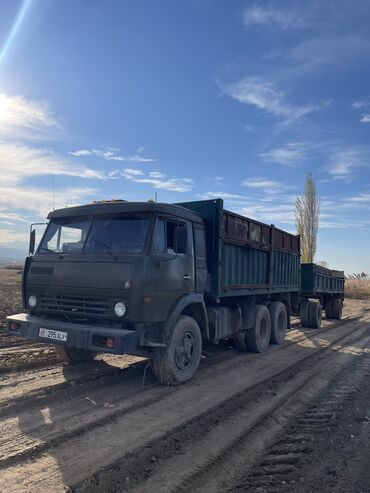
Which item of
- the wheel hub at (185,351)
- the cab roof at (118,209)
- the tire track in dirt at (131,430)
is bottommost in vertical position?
the tire track in dirt at (131,430)

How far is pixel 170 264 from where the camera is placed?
6.36 m

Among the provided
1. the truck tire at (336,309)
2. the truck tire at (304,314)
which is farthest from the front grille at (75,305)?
the truck tire at (336,309)

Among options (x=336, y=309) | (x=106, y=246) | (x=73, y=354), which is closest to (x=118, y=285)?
(x=106, y=246)

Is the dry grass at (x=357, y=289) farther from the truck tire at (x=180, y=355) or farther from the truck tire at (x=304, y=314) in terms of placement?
the truck tire at (x=180, y=355)

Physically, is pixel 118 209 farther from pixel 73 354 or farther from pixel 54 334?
pixel 73 354

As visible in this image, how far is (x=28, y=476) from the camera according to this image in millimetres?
3564

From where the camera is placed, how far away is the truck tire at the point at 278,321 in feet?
35.7

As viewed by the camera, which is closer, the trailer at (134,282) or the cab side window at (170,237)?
the trailer at (134,282)

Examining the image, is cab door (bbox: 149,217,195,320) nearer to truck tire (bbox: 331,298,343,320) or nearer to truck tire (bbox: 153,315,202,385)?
truck tire (bbox: 153,315,202,385)

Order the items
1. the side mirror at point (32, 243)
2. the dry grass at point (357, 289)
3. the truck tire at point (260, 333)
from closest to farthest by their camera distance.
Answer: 1. the side mirror at point (32, 243)
2. the truck tire at point (260, 333)
3. the dry grass at point (357, 289)

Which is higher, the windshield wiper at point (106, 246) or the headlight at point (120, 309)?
the windshield wiper at point (106, 246)

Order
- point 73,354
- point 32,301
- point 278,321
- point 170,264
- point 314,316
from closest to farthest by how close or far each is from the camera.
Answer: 1. point 170,264
2. point 32,301
3. point 73,354
4. point 278,321
5. point 314,316

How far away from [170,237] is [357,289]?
110 ft

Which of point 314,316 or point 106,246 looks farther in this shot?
point 314,316
